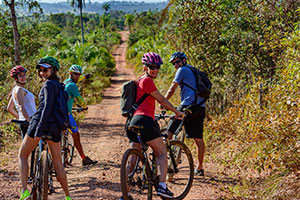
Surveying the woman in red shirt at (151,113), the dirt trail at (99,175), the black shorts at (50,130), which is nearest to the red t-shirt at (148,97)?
the woman in red shirt at (151,113)

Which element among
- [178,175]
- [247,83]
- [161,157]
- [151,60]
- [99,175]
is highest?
[151,60]

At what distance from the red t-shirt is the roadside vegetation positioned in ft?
5.52

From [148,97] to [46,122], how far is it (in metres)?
1.29

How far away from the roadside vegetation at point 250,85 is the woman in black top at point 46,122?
2.71 meters

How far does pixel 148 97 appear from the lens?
416 centimetres

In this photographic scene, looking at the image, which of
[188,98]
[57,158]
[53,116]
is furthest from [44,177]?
[188,98]

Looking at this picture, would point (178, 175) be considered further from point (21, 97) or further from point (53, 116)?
point (21, 97)

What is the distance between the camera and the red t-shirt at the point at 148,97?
4.07 metres

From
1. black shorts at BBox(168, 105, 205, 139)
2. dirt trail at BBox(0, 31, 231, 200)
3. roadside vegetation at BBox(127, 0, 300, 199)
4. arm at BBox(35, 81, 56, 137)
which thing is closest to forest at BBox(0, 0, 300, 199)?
roadside vegetation at BBox(127, 0, 300, 199)

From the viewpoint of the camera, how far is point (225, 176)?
19.2 feet

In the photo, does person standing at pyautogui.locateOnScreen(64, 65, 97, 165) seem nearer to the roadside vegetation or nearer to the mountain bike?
the mountain bike

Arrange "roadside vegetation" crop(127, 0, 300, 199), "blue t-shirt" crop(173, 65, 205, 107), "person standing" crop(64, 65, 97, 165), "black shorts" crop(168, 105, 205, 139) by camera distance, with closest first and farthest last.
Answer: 1. "roadside vegetation" crop(127, 0, 300, 199)
2. "blue t-shirt" crop(173, 65, 205, 107)
3. "black shorts" crop(168, 105, 205, 139)
4. "person standing" crop(64, 65, 97, 165)

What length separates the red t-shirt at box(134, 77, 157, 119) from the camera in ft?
13.4

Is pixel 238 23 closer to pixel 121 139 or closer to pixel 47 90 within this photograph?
pixel 121 139
